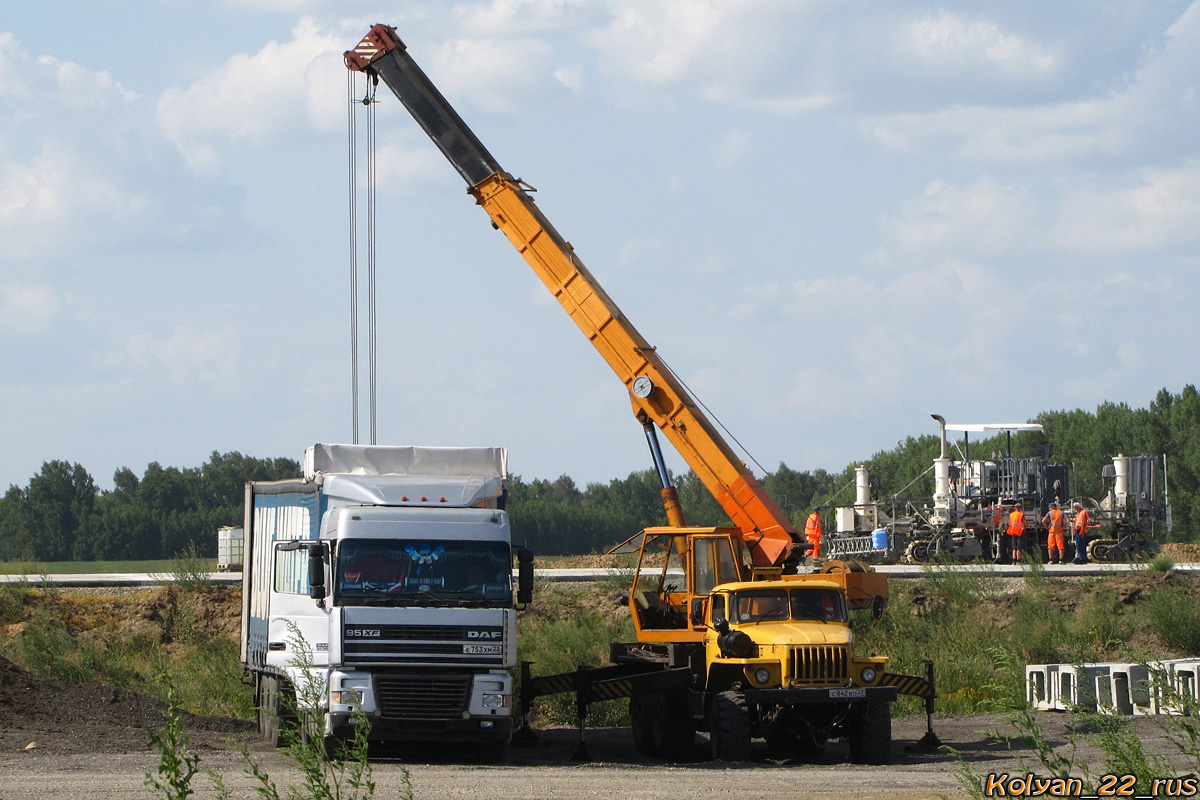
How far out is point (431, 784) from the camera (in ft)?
45.4

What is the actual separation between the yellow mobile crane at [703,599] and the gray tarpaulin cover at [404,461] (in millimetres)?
2582

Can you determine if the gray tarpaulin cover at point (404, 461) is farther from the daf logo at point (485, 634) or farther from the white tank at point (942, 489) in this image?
the white tank at point (942, 489)

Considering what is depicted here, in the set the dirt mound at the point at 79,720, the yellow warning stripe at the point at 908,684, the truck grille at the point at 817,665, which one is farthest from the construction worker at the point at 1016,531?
the dirt mound at the point at 79,720

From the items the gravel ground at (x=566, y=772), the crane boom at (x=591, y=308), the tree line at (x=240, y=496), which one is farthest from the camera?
the tree line at (x=240, y=496)

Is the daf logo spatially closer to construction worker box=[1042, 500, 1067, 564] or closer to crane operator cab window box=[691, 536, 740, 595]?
crane operator cab window box=[691, 536, 740, 595]

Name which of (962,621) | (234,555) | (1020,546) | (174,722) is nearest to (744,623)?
(174,722)

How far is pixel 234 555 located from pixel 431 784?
28.5 m

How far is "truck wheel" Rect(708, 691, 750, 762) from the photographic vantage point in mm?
16266

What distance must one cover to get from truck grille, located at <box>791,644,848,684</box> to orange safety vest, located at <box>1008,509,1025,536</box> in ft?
71.3

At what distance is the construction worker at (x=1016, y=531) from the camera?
121ft

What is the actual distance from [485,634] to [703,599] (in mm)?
3565

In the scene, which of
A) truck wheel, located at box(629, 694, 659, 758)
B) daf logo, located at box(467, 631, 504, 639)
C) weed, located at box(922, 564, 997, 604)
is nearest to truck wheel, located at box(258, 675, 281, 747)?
daf logo, located at box(467, 631, 504, 639)

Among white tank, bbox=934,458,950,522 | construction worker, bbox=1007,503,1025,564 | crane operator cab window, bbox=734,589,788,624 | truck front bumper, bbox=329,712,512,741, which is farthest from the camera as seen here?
white tank, bbox=934,458,950,522

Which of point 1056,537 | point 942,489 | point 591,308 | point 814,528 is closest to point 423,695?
point 591,308
